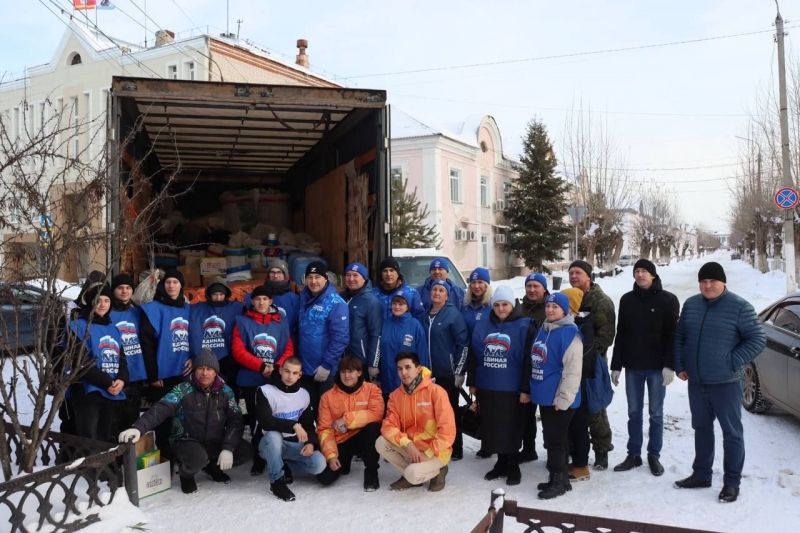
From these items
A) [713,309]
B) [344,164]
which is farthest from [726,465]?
[344,164]

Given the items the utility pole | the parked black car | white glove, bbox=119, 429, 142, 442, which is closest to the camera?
white glove, bbox=119, 429, 142, 442

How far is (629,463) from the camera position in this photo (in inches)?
193

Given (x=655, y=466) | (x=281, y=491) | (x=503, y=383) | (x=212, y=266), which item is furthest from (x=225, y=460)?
(x=212, y=266)

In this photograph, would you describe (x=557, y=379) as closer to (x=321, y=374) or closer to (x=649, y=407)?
(x=649, y=407)

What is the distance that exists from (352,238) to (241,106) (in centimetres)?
199

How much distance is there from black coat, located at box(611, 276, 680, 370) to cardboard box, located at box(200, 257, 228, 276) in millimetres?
5148

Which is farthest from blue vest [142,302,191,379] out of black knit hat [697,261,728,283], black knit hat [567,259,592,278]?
black knit hat [697,261,728,283]

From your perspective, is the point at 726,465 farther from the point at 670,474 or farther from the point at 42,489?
the point at 42,489

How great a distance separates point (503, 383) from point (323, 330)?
5.01ft

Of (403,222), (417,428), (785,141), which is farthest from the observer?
(403,222)

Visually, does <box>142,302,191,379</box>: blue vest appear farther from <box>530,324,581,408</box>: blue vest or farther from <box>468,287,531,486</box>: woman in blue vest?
<box>530,324,581,408</box>: blue vest

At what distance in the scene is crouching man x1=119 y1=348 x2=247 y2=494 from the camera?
A: 14.9 feet

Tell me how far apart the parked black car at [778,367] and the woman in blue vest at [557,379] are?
93.5 inches

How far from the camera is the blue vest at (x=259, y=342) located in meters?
5.04
